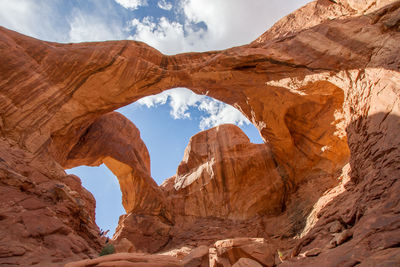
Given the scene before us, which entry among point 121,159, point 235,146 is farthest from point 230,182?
point 121,159

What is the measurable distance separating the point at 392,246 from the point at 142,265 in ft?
14.4

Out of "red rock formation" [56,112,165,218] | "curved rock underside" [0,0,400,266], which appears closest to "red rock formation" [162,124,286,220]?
"curved rock underside" [0,0,400,266]

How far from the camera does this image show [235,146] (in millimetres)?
18422

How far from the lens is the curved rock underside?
21.4 feet

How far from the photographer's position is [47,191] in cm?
884

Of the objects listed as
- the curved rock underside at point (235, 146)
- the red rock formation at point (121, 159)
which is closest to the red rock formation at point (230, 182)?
the curved rock underside at point (235, 146)

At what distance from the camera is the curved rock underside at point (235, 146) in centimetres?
651

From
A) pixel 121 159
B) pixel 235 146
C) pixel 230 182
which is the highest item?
pixel 235 146

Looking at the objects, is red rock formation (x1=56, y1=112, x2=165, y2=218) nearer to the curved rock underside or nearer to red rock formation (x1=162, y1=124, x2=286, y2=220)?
the curved rock underside

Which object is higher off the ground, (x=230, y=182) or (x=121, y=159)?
(x=121, y=159)

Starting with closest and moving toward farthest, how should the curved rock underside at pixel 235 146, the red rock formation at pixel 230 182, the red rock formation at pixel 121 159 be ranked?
the curved rock underside at pixel 235 146, the red rock formation at pixel 230 182, the red rock formation at pixel 121 159

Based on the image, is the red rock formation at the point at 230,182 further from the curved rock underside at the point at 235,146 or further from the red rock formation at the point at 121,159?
the red rock formation at the point at 121,159

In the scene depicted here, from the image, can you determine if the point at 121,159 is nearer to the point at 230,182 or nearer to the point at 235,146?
the point at 230,182

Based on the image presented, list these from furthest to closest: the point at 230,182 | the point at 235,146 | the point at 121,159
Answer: the point at 235,146
the point at 121,159
the point at 230,182
